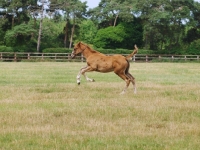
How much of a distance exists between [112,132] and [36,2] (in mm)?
55691

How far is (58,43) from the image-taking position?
7094 centimetres

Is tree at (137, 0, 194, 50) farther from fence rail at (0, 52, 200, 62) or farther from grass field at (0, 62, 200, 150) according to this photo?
grass field at (0, 62, 200, 150)

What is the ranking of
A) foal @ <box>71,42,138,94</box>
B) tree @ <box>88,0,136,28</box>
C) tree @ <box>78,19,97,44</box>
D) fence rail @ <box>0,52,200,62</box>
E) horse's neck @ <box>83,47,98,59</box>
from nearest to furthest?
foal @ <box>71,42,138,94</box> < horse's neck @ <box>83,47,98,59</box> < fence rail @ <box>0,52,200,62</box> < tree @ <box>88,0,136,28</box> < tree @ <box>78,19,97,44</box>

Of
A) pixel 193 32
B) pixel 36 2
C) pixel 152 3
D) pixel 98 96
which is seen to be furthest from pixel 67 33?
pixel 98 96

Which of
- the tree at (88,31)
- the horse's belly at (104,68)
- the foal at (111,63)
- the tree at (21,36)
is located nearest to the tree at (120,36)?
the tree at (88,31)

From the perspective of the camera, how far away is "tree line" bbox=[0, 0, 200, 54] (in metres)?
58.2

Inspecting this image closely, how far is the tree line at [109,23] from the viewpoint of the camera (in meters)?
58.2

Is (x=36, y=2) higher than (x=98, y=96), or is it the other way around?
(x=36, y=2)

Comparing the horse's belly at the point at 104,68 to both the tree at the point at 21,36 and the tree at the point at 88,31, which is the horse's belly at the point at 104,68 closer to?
the tree at the point at 21,36

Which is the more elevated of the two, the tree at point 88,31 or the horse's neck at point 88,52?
the tree at point 88,31

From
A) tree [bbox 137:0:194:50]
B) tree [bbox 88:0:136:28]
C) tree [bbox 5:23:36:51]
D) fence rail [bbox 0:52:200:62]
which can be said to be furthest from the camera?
Result: tree [bbox 88:0:136:28]

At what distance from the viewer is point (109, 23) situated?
2761 inches

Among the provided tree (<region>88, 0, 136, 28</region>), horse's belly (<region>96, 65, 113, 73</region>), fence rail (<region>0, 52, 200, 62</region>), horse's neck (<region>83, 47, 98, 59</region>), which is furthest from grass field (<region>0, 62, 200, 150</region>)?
tree (<region>88, 0, 136, 28</region>)

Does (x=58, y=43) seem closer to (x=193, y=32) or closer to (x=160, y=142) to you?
(x=193, y=32)
